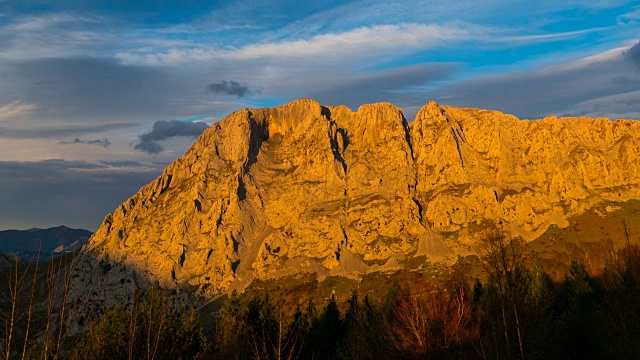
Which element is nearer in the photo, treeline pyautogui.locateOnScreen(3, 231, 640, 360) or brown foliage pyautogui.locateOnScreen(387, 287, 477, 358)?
treeline pyautogui.locateOnScreen(3, 231, 640, 360)

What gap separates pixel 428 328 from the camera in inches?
1358

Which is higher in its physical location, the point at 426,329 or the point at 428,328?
the point at 428,328

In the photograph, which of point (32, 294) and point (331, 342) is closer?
point (32, 294)

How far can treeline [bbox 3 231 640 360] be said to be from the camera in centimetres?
2962

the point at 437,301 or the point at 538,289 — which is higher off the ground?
the point at 437,301

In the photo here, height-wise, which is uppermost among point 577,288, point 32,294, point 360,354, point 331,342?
point 32,294

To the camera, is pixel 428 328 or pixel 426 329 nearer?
pixel 428 328

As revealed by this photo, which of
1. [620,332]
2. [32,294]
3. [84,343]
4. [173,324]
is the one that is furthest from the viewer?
[620,332]

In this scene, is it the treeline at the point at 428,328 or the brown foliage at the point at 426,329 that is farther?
the brown foliage at the point at 426,329

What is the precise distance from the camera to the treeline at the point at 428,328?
2962 cm

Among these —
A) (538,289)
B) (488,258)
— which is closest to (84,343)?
(488,258)

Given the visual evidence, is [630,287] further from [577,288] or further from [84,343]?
[84,343]

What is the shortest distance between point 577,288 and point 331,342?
40.3 meters

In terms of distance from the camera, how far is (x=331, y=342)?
7719 centimetres
